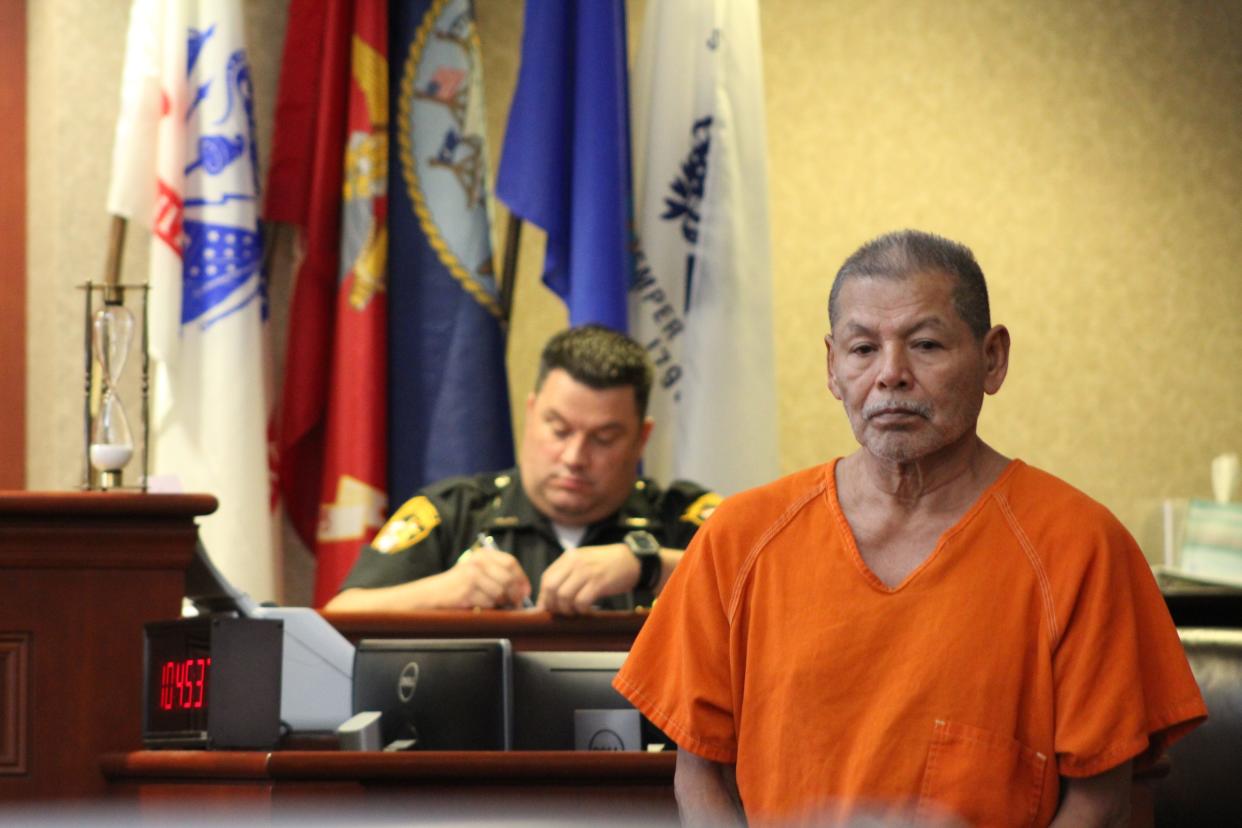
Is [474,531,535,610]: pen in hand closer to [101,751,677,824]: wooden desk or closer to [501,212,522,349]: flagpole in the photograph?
[501,212,522,349]: flagpole

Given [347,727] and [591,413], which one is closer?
[347,727]

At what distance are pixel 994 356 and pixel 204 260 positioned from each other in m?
2.66

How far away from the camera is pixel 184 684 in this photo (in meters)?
2.19

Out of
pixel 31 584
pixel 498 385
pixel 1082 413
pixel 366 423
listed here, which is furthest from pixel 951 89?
pixel 31 584

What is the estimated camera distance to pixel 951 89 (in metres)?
4.84

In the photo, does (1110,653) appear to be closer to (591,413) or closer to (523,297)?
(591,413)

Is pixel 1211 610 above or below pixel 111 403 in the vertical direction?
below

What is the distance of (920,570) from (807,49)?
3.50 m

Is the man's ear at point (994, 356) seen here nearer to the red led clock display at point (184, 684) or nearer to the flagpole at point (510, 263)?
the red led clock display at point (184, 684)

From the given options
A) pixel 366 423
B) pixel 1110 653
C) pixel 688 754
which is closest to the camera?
pixel 1110 653

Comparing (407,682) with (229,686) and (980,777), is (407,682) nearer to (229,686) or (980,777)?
(229,686)

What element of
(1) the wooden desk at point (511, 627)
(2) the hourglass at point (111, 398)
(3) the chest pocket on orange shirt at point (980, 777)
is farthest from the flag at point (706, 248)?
(3) the chest pocket on orange shirt at point (980, 777)

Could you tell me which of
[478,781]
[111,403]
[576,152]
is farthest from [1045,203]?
[478,781]

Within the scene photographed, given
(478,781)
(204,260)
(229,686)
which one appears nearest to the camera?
(478,781)
